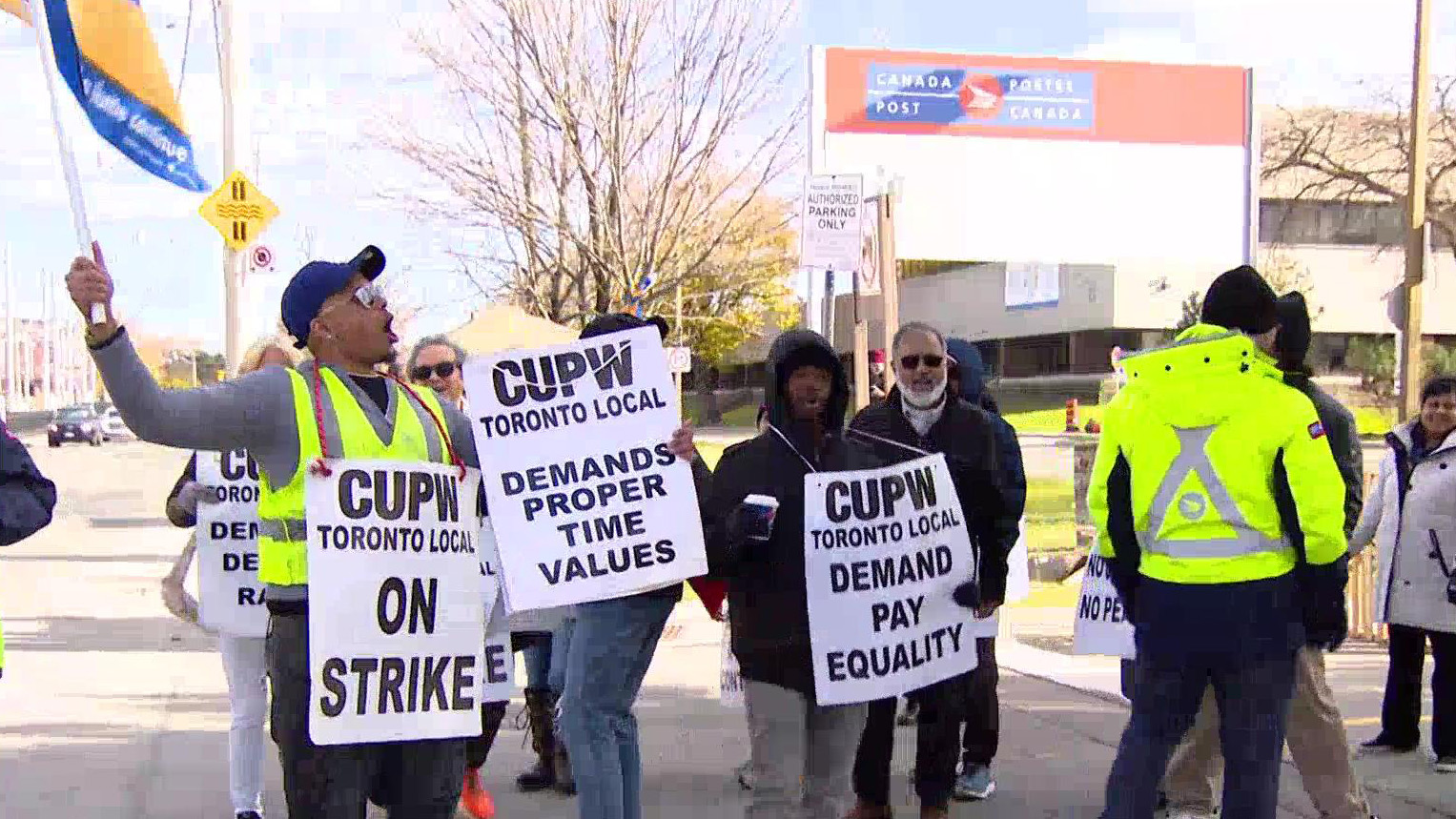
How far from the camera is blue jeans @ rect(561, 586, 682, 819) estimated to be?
16.2ft

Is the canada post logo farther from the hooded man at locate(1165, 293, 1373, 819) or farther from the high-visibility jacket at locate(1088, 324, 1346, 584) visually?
the high-visibility jacket at locate(1088, 324, 1346, 584)

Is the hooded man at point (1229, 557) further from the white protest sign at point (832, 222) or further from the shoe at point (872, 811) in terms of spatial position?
the white protest sign at point (832, 222)

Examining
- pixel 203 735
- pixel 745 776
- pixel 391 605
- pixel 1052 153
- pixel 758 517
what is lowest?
pixel 203 735

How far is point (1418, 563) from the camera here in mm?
6734

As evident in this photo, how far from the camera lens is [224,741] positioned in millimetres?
7652

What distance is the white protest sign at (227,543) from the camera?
5758mm

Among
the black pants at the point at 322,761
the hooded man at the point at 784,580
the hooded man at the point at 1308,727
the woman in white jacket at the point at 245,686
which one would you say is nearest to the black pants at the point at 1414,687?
the hooded man at the point at 1308,727

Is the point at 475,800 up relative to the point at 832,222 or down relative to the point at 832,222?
down

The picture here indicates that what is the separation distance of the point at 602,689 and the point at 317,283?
67.3 inches

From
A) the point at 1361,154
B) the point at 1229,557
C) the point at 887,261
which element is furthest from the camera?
the point at 1361,154

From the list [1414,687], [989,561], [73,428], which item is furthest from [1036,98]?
[73,428]

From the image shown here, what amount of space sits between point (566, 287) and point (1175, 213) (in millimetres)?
9646

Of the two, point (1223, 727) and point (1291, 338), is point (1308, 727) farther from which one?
point (1291, 338)

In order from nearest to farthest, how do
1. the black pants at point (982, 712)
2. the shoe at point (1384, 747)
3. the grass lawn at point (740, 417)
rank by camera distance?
1. the black pants at point (982, 712)
2. the shoe at point (1384, 747)
3. the grass lawn at point (740, 417)
